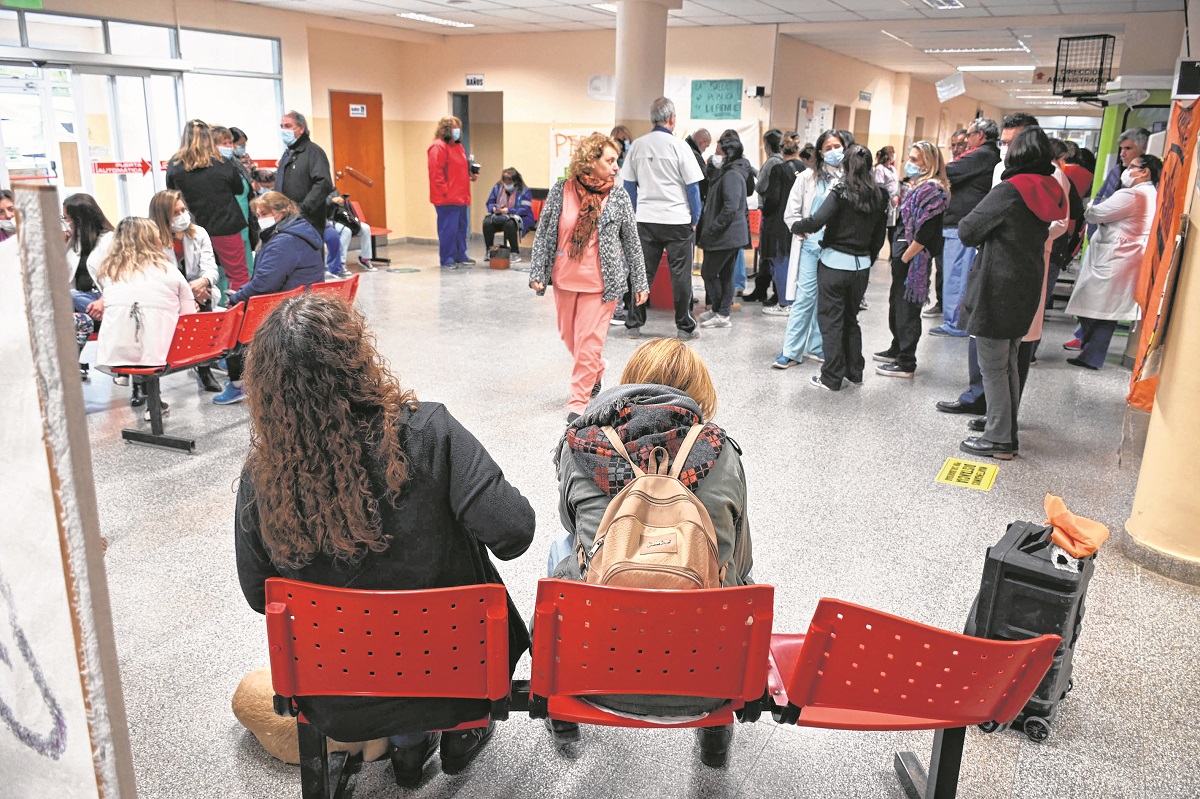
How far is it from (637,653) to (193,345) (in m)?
3.53

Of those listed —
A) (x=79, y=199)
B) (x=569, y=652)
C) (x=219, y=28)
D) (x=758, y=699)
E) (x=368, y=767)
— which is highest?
(x=219, y=28)

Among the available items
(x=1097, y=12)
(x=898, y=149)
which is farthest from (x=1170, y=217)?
(x=898, y=149)

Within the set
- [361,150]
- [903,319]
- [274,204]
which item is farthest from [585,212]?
[361,150]

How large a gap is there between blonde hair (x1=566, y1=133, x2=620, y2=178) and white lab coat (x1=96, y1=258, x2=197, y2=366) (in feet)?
6.87

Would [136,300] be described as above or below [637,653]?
above

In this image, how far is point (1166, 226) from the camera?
3.47 meters

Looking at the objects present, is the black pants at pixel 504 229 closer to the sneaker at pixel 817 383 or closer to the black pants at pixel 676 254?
the black pants at pixel 676 254

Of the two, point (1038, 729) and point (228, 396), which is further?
point (228, 396)

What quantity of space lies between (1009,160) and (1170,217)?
2.80 feet

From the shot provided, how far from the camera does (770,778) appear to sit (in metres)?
2.19

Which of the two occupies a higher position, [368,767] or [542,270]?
[542,270]

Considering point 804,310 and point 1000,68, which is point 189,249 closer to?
point 804,310

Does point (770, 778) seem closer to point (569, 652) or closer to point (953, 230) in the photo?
point (569, 652)

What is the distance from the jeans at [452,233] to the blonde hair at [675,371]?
864 centimetres
